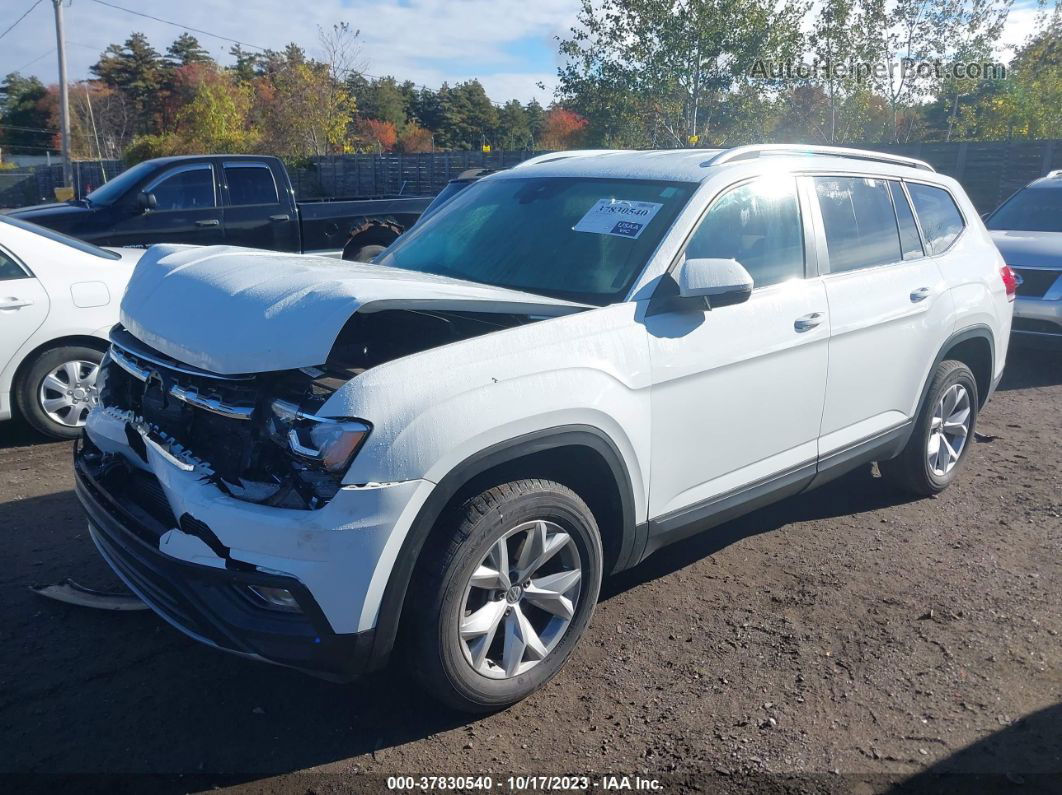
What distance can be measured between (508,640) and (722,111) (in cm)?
2934

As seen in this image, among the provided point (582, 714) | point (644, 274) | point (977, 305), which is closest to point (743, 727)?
point (582, 714)

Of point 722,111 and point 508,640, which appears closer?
point 508,640

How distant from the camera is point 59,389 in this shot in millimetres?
5941

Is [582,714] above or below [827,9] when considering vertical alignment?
below

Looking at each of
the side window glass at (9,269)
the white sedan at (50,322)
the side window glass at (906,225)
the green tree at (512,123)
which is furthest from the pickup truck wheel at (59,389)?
the green tree at (512,123)

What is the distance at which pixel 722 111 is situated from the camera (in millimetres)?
29766

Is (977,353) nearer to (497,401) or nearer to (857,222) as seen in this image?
(857,222)

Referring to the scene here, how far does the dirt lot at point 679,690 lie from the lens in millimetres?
2898

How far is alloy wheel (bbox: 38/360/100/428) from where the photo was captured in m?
5.90

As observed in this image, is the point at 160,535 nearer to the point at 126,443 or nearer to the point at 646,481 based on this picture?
the point at 126,443

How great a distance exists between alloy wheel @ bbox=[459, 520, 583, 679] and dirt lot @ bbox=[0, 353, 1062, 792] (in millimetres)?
228

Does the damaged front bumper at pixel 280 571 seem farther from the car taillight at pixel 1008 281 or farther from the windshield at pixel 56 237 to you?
the car taillight at pixel 1008 281

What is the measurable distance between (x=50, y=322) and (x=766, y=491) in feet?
15.2

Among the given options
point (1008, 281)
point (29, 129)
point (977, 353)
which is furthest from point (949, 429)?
point (29, 129)
